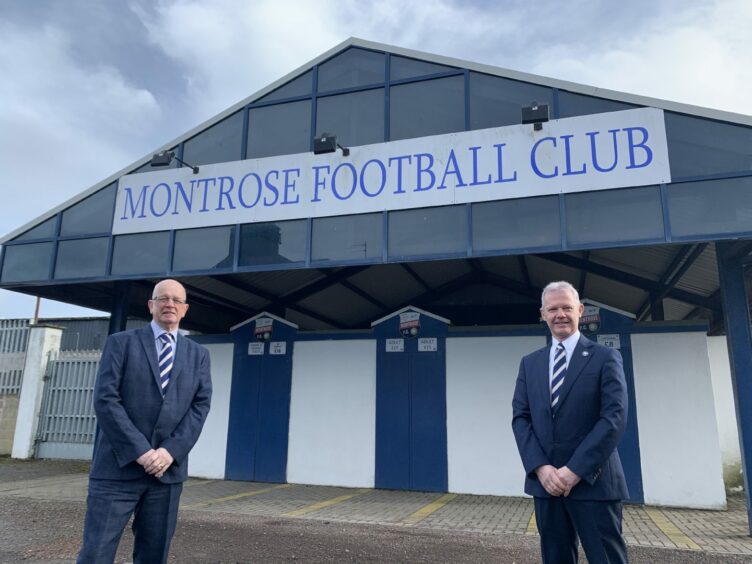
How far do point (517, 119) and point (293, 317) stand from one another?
23.7 feet

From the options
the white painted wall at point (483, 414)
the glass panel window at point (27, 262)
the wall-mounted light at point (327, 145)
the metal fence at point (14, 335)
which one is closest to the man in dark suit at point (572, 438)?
the wall-mounted light at point (327, 145)

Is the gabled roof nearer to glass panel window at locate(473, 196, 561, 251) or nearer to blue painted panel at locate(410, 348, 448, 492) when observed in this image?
glass panel window at locate(473, 196, 561, 251)

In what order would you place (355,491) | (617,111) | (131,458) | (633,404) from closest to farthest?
1. (131,458)
2. (617,111)
3. (633,404)
4. (355,491)

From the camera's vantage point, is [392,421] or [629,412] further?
[392,421]

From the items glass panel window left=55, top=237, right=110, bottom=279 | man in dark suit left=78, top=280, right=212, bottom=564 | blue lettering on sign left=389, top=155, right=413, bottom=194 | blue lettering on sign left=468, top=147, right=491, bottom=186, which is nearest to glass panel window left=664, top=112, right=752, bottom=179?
blue lettering on sign left=468, top=147, right=491, bottom=186

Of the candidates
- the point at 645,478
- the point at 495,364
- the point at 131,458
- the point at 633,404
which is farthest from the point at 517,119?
the point at 131,458

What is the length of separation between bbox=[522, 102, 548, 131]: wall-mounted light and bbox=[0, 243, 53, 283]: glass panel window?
8096 millimetres

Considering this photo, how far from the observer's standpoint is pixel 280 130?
31.5 feet

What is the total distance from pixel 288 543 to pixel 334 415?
14.5 feet

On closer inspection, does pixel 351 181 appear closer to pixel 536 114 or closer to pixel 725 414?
pixel 536 114

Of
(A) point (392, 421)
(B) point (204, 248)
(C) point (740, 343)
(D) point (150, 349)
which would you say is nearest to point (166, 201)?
(B) point (204, 248)

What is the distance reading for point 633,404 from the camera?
8.84 meters

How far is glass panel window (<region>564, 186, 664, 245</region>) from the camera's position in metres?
7.16

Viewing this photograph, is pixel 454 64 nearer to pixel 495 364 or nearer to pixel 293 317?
pixel 495 364
